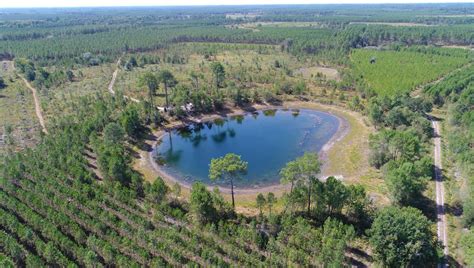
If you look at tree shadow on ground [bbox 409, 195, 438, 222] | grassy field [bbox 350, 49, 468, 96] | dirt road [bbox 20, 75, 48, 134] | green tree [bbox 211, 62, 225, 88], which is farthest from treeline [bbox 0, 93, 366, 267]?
grassy field [bbox 350, 49, 468, 96]

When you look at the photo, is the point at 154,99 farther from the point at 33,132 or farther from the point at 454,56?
the point at 454,56

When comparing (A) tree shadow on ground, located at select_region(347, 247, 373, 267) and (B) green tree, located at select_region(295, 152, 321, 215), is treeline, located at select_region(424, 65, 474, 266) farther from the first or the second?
(B) green tree, located at select_region(295, 152, 321, 215)

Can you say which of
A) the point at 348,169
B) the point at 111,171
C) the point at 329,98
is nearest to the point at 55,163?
the point at 111,171

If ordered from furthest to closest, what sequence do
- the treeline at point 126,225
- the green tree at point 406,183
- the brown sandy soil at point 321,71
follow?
the brown sandy soil at point 321,71 < the green tree at point 406,183 < the treeline at point 126,225

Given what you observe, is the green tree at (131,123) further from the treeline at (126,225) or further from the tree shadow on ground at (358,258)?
the tree shadow on ground at (358,258)

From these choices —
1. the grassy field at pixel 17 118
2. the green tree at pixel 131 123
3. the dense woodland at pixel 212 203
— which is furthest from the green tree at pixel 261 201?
the grassy field at pixel 17 118

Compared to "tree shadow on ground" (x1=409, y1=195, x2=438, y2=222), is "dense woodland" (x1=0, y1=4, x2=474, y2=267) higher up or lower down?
higher up

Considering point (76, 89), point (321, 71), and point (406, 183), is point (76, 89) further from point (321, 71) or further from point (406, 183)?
point (406, 183)
